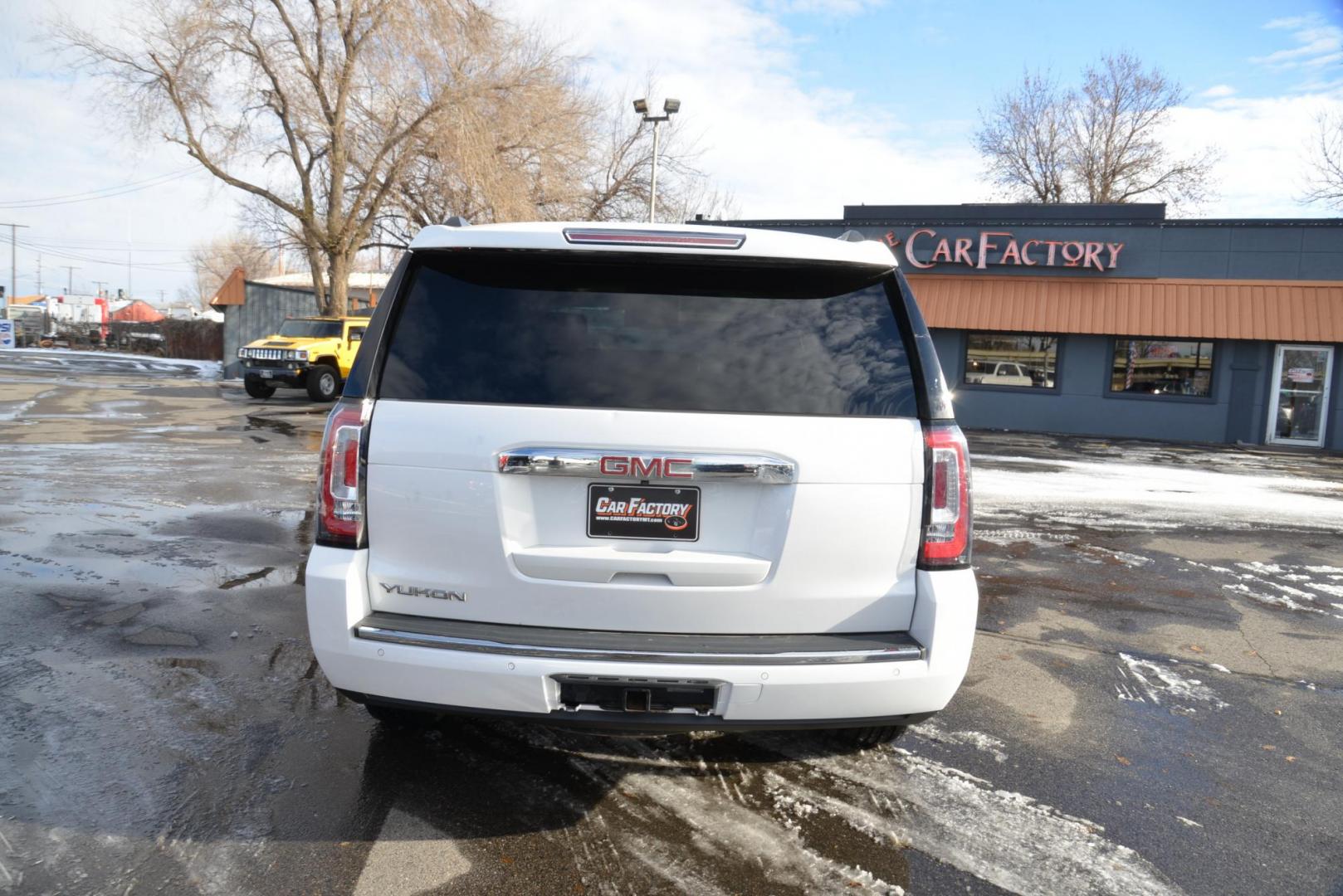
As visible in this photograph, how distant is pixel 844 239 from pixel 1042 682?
2767 millimetres

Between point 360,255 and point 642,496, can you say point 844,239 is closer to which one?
point 642,496

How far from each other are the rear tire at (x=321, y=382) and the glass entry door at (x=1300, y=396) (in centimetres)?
2139

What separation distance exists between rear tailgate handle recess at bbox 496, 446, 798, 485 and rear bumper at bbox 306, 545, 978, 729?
557mm

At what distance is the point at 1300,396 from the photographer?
21219 mm

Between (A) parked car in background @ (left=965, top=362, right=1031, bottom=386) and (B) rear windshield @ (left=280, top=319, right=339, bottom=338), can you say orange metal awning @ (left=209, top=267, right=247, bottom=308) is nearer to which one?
(B) rear windshield @ (left=280, top=319, right=339, bottom=338)

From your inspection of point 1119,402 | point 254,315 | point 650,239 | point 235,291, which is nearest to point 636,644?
point 650,239

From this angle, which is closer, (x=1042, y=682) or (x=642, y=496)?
(x=642, y=496)

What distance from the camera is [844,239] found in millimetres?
3334

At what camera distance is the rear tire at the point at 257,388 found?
850 inches

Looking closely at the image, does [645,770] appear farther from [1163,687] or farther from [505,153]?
[505,153]

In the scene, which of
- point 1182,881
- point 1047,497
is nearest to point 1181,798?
point 1182,881

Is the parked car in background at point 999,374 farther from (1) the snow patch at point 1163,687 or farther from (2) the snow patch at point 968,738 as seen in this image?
(2) the snow patch at point 968,738

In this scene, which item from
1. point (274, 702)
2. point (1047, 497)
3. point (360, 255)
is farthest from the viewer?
point (360, 255)

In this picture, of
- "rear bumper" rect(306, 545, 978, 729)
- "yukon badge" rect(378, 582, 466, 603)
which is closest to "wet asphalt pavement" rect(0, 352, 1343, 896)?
"rear bumper" rect(306, 545, 978, 729)
